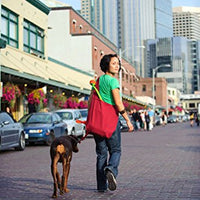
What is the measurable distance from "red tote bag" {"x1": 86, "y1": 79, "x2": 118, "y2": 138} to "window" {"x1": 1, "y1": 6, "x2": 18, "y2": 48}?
71.0 feet

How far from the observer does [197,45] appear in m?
192

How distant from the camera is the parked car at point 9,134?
13512 millimetres

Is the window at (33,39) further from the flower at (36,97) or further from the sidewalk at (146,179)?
the sidewalk at (146,179)

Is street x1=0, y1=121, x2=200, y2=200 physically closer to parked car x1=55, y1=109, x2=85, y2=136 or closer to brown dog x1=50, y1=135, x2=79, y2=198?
brown dog x1=50, y1=135, x2=79, y2=198

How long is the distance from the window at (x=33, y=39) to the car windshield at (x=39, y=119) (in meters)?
12.6

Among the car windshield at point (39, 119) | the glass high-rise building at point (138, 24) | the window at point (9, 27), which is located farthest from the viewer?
the glass high-rise building at point (138, 24)

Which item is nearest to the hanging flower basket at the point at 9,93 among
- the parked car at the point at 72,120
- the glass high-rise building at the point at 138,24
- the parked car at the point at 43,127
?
the parked car at the point at 72,120

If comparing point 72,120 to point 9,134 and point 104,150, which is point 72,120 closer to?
point 9,134

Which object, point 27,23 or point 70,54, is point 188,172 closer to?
point 27,23

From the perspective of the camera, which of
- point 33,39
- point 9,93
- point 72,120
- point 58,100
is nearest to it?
→ point 9,93

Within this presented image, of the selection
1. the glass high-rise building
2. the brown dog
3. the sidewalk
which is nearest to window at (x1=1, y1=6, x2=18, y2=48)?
the sidewalk

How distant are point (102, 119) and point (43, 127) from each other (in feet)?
38.5

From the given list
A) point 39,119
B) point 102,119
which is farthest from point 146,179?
point 39,119

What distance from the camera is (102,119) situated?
6172 mm
